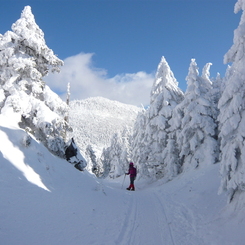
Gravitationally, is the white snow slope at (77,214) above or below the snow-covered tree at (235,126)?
below

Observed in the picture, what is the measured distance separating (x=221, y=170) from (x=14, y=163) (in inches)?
376

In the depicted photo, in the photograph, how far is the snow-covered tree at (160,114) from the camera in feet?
78.5

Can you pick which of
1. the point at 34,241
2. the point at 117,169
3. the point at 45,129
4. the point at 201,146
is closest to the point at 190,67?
the point at 201,146

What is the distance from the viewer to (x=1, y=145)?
9984 mm

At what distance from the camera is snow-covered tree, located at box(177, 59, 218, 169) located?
64.2 ft

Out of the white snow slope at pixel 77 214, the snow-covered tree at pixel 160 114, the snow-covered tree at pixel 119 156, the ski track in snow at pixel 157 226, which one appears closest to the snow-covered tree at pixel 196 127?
the snow-covered tree at pixel 160 114

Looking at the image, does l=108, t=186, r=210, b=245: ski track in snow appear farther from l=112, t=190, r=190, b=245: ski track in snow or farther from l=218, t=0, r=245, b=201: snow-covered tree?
l=218, t=0, r=245, b=201: snow-covered tree

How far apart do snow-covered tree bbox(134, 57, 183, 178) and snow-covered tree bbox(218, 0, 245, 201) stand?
1438 cm

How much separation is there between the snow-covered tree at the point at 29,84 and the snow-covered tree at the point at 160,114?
12536 mm

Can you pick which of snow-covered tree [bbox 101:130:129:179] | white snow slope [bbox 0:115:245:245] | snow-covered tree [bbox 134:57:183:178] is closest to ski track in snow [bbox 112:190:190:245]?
white snow slope [bbox 0:115:245:245]

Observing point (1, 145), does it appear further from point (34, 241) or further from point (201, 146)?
point (201, 146)

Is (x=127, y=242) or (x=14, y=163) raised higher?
(x=14, y=163)

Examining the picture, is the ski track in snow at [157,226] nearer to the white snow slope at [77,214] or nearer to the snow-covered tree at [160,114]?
the white snow slope at [77,214]

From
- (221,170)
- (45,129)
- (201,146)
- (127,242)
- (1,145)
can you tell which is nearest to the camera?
(127,242)
